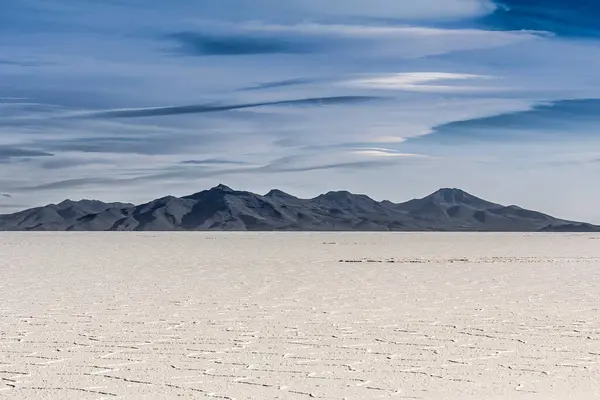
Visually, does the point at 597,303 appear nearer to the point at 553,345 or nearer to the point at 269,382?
the point at 553,345

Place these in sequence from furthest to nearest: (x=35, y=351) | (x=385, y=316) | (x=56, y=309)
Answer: (x=56, y=309) < (x=385, y=316) < (x=35, y=351)

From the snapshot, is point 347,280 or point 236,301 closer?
point 236,301

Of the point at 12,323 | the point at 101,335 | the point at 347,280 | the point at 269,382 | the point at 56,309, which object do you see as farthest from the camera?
the point at 347,280

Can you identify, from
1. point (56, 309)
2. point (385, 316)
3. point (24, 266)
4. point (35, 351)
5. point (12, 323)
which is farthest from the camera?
point (24, 266)

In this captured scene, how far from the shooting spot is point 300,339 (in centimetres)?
867

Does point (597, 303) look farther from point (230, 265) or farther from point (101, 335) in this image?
point (230, 265)

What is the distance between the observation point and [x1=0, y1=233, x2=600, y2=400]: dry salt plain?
636 centimetres

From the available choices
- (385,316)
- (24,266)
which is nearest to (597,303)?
(385,316)

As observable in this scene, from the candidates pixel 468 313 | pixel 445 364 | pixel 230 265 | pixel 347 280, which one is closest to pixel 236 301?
pixel 468 313

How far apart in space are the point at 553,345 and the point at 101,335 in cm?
440

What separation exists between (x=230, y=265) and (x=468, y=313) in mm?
12634

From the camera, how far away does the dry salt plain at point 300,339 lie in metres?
6.36

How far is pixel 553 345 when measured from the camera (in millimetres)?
8273

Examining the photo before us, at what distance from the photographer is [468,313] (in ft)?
36.2
